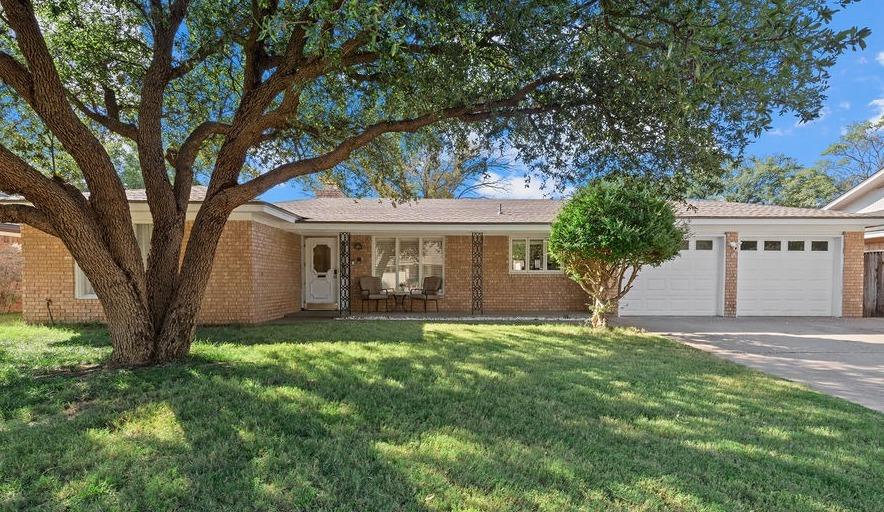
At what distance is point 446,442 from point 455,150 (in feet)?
19.2

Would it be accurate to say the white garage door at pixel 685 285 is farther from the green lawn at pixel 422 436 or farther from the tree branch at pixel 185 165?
the tree branch at pixel 185 165

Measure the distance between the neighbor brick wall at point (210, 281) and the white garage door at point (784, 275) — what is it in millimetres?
12951

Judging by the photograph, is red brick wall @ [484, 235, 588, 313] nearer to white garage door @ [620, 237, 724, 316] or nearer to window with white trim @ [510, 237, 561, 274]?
window with white trim @ [510, 237, 561, 274]

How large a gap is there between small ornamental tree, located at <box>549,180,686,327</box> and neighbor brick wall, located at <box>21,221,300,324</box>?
22.8 ft

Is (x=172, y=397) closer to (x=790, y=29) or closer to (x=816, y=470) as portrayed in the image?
(x=816, y=470)

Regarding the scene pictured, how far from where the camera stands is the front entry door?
13555 millimetres

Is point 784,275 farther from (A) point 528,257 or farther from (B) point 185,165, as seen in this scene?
(B) point 185,165

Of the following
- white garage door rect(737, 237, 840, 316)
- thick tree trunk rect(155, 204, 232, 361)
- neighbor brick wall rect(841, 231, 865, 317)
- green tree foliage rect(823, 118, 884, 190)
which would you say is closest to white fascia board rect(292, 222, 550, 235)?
thick tree trunk rect(155, 204, 232, 361)

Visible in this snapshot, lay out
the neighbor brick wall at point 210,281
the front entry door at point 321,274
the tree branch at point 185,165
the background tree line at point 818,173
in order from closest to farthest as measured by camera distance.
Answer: the tree branch at point 185,165
the neighbor brick wall at point 210,281
the front entry door at point 321,274
the background tree line at point 818,173

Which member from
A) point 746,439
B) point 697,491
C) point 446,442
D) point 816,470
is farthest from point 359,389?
point 816,470

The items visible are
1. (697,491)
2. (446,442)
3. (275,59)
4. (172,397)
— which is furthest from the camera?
(275,59)

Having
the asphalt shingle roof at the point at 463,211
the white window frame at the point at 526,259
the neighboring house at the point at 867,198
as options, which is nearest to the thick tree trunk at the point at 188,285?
the asphalt shingle roof at the point at 463,211

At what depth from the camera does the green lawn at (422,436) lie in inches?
109

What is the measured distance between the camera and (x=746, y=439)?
3.75 metres
